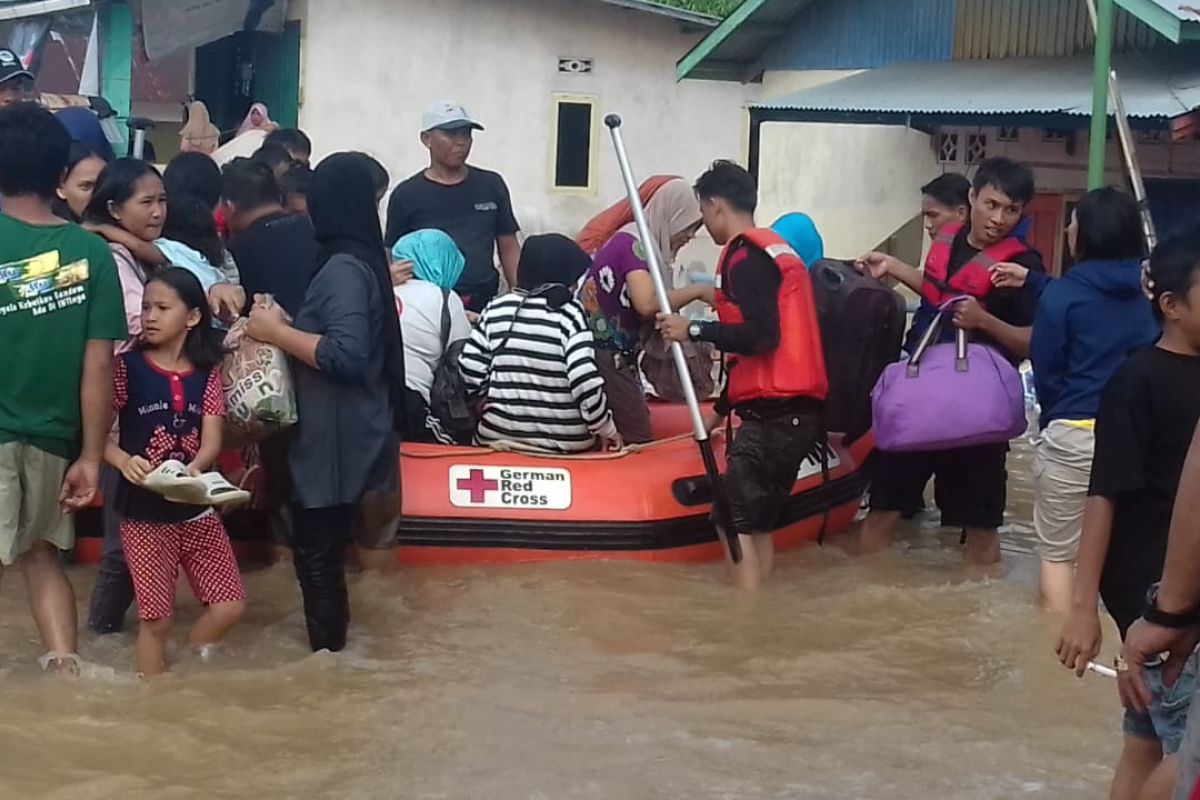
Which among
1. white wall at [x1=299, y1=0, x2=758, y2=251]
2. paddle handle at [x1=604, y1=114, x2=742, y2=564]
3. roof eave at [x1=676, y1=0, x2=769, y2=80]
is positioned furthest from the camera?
white wall at [x1=299, y1=0, x2=758, y2=251]

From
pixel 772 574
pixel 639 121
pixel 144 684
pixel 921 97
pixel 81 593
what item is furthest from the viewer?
pixel 639 121

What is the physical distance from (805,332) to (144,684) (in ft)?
9.07

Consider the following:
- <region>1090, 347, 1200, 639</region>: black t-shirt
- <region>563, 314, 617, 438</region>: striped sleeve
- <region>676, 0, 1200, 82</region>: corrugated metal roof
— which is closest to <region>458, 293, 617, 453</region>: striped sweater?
<region>563, 314, 617, 438</region>: striped sleeve

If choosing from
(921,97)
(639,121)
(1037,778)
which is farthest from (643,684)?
(639,121)

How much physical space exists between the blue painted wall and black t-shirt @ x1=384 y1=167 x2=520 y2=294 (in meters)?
7.12

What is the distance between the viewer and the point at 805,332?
20.6ft

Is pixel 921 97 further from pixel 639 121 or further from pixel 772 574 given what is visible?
pixel 772 574

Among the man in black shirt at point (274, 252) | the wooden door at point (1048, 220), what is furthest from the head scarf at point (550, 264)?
the wooden door at point (1048, 220)

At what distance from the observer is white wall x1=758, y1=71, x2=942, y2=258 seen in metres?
15.2

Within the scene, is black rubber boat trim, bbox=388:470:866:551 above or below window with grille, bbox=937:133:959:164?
→ below

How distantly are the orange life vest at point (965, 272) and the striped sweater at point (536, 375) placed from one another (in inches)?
56.7

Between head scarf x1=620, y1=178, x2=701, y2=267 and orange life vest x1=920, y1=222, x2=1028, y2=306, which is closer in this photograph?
orange life vest x1=920, y1=222, x2=1028, y2=306

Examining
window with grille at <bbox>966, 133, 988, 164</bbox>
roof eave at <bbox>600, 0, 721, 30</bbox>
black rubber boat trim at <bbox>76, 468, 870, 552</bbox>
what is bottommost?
black rubber boat trim at <bbox>76, 468, 870, 552</bbox>

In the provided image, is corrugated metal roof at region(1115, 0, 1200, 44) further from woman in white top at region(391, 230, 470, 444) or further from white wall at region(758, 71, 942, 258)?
woman in white top at region(391, 230, 470, 444)
